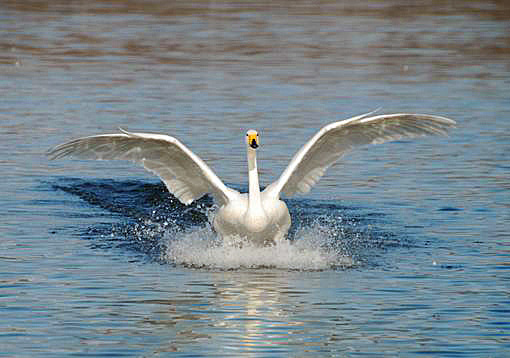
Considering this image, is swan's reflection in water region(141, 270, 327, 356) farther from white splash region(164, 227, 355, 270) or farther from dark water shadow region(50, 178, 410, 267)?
dark water shadow region(50, 178, 410, 267)

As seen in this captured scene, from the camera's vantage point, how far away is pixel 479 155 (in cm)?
2319

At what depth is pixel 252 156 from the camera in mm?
16188

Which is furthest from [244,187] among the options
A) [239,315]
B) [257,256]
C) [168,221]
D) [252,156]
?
[239,315]

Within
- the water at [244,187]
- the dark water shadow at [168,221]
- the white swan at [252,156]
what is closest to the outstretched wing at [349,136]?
the white swan at [252,156]

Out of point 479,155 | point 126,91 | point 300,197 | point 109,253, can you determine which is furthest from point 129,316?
point 126,91

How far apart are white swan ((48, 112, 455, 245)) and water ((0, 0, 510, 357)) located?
38cm

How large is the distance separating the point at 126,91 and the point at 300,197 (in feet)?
37.2

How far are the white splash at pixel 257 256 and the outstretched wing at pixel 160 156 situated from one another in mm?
652

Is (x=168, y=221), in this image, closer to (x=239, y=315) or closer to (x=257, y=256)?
(x=257, y=256)

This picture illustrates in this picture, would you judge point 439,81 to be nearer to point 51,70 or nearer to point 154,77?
point 154,77

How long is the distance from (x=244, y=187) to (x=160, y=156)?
4488mm

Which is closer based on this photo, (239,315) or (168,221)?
(239,315)

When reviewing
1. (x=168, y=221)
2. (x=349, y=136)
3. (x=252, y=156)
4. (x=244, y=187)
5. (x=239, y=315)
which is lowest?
(x=239, y=315)

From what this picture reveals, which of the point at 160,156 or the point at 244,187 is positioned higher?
the point at 160,156
